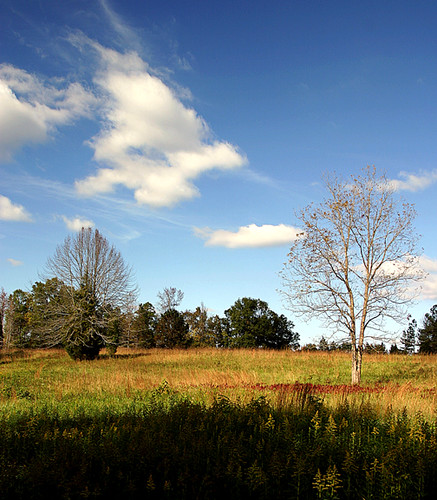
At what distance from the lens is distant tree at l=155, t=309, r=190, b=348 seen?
47231mm

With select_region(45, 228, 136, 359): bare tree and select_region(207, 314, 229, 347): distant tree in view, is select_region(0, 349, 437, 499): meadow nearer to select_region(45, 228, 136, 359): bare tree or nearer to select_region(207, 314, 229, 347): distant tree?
select_region(45, 228, 136, 359): bare tree

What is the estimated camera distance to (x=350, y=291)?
1584 cm

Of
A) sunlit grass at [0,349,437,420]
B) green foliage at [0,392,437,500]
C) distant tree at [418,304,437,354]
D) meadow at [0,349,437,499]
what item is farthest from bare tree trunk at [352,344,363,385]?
distant tree at [418,304,437,354]

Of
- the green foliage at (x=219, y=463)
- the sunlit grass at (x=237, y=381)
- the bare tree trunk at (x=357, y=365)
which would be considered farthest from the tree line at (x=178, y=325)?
the green foliage at (x=219, y=463)

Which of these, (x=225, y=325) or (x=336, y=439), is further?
(x=225, y=325)

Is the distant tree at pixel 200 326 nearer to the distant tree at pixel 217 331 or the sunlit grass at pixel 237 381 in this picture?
the distant tree at pixel 217 331

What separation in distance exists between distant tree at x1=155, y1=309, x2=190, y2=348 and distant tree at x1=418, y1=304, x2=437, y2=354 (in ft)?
97.3

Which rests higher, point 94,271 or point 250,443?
point 94,271

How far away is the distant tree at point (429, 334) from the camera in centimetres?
4739

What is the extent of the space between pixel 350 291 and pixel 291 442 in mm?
11516

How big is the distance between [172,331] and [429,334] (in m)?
32.7

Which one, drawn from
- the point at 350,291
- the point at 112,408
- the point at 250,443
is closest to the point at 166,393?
the point at 112,408

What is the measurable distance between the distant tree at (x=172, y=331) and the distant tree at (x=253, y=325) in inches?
280

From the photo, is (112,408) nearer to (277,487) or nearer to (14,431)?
(14,431)
